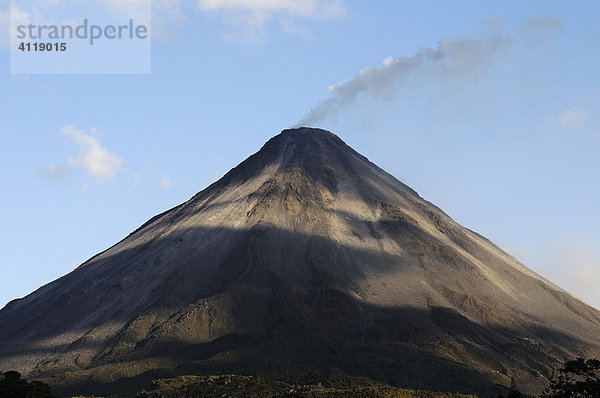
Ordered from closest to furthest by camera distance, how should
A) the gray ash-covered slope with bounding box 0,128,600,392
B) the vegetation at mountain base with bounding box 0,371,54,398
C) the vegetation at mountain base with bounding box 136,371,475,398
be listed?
the vegetation at mountain base with bounding box 0,371,54,398 < the vegetation at mountain base with bounding box 136,371,475,398 < the gray ash-covered slope with bounding box 0,128,600,392

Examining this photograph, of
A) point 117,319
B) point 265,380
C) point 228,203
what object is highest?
point 228,203

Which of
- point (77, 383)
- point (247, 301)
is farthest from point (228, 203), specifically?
point (77, 383)

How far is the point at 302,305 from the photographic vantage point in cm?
15550

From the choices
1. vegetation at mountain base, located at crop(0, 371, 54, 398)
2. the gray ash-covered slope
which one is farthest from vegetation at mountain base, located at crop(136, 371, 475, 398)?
vegetation at mountain base, located at crop(0, 371, 54, 398)

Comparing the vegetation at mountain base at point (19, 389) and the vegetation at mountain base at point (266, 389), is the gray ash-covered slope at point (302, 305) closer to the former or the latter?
the vegetation at mountain base at point (266, 389)

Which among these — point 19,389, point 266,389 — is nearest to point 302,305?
point 266,389

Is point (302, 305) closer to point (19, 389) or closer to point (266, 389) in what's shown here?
point (266, 389)

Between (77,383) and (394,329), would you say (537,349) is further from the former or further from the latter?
(77,383)

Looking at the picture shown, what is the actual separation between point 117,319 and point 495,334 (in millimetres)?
62196

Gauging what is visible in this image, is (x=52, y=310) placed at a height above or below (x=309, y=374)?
above

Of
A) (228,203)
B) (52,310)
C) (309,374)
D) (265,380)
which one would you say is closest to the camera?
(265,380)

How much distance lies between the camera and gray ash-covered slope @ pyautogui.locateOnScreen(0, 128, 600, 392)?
13888 cm

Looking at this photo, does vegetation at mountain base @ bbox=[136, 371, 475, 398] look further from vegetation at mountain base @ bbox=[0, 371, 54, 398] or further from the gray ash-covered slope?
vegetation at mountain base @ bbox=[0, 371, 54, 398]

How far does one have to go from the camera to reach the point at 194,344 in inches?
5733
